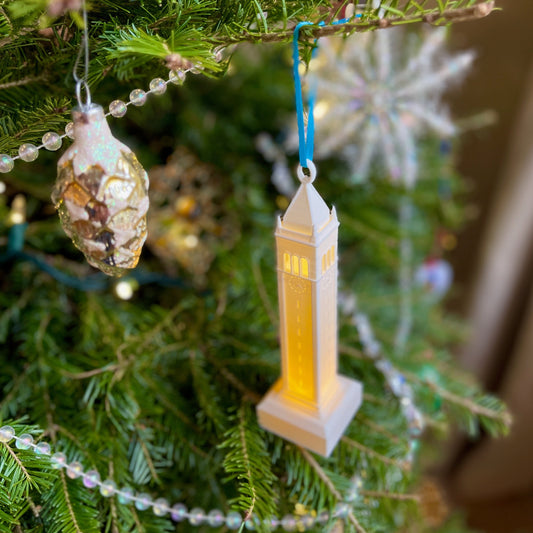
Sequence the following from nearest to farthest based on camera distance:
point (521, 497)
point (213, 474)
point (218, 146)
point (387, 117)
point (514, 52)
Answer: point (213, 474) → point (387, 117) → point (218, 146) → point (514, 52) → point (521, 497)

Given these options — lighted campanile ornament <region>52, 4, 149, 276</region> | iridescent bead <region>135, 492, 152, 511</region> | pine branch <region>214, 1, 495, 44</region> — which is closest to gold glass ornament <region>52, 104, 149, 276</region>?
lighted campanile ornament <region>52, 4, 149, 276</region>

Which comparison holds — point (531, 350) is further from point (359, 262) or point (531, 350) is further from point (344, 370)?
point (344, 370)

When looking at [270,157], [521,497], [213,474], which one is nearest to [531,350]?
[521,497]

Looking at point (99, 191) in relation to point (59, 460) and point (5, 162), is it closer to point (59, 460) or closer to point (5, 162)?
point (5, 162)

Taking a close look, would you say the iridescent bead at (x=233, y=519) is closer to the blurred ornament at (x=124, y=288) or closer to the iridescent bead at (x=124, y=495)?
the iridescent bead at (x=124, y=495)

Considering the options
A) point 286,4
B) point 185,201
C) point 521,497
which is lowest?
point 521,497

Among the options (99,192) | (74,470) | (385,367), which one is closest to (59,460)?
(74,470)

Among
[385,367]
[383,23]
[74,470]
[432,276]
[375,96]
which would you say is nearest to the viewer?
[383,23]

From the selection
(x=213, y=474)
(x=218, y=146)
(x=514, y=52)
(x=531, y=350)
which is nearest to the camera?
(x=213, y=474)
